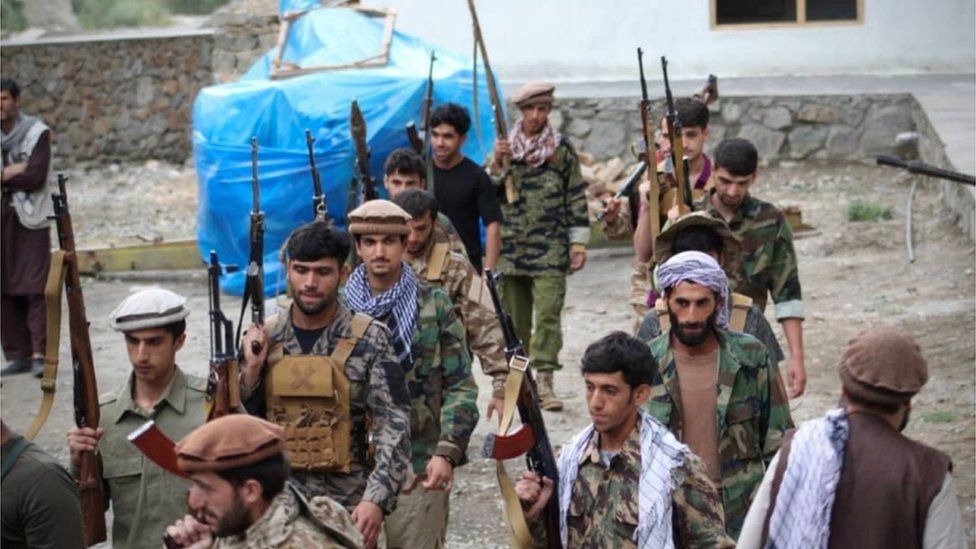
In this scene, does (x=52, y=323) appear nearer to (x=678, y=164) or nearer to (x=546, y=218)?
(x=678, y=164)

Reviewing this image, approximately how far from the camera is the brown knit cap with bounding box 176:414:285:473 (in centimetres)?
358

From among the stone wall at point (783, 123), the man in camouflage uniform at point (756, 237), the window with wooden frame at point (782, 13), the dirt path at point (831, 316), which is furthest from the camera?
the window with wooden frame at point (782, 13)

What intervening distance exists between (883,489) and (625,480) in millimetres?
710

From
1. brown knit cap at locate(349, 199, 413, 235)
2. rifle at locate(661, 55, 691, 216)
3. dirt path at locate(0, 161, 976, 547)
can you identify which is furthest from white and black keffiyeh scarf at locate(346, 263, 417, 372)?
dirt path at locate(0, 161, 976, 547)

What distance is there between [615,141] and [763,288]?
10.7m

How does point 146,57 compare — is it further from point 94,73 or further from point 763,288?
point 763,288

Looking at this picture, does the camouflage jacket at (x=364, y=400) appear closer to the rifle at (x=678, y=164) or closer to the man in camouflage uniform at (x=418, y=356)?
the man in camouflage uniform at (x=418, y=356)

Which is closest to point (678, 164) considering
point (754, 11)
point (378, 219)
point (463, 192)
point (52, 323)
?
point (463, 192)

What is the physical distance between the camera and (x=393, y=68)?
47.5ft

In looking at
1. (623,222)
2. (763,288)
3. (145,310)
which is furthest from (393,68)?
Answer: (145,310)

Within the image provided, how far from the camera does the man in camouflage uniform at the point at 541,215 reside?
30.9 feet

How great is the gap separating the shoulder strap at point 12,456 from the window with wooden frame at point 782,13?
15586mm

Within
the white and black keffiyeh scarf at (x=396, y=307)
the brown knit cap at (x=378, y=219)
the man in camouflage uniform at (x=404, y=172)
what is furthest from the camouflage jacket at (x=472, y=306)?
the man in camouflage uniform at (x=404, y=172)

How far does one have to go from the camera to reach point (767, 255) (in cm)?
692
